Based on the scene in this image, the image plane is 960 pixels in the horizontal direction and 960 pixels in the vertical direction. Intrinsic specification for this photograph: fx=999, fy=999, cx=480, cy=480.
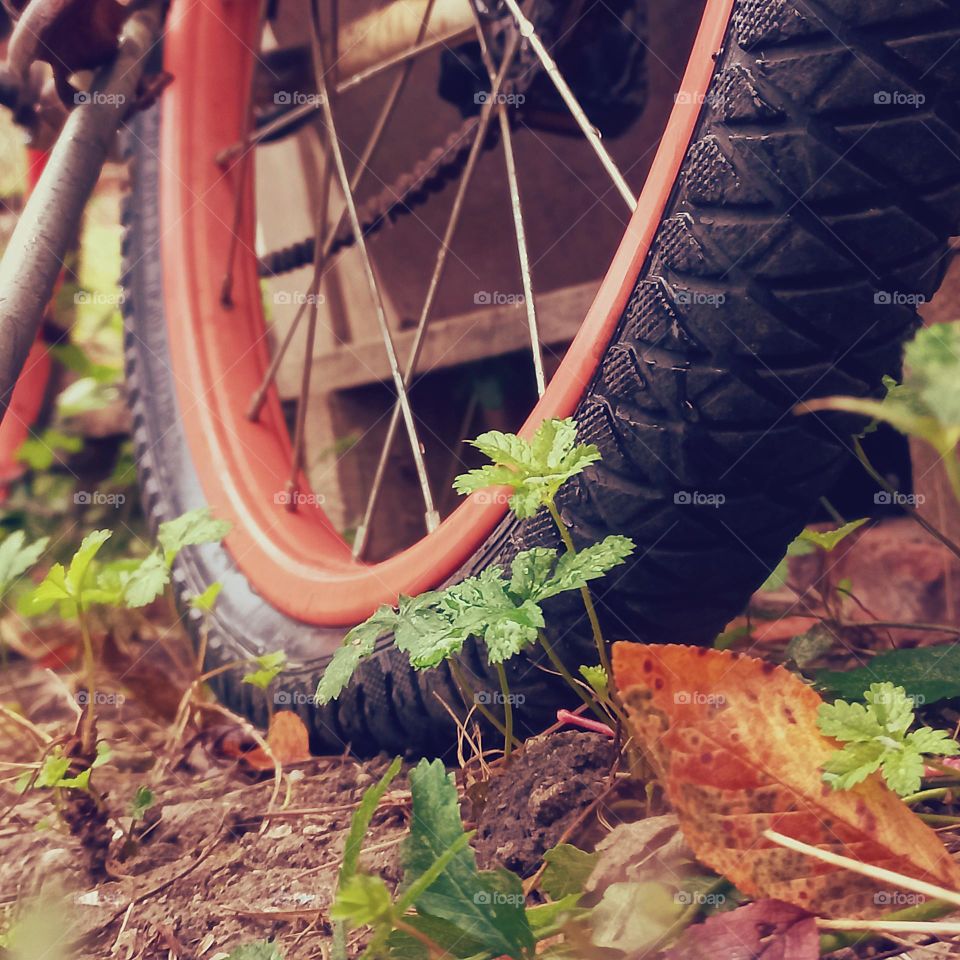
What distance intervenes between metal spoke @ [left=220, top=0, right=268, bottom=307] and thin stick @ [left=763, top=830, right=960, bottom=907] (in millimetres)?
1252

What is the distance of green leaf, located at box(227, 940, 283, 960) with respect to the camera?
1.97 ft

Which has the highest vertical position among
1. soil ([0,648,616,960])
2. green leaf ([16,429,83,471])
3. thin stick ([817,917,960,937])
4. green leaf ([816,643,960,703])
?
green leaf ([16,429,83,471])

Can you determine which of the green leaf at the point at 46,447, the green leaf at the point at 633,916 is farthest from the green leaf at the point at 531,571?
the green leaf at the point at 46,447

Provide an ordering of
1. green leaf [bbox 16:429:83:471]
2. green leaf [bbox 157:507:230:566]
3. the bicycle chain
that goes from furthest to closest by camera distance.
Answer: green leaf [bbox 16:429:83:471]
the bicycle chain
green leaf [bbox 157:507:230:566]

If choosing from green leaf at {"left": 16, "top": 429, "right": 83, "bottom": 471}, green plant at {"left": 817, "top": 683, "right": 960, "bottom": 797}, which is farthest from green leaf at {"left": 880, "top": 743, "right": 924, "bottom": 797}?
green leaf at {"left": 16, "top": 429, "right": 83, "bottom": 471}

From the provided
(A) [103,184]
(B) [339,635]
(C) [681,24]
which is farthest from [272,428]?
(A) [103,184]

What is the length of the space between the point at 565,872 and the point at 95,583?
618mm

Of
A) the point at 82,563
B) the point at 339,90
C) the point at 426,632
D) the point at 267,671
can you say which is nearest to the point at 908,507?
the point at 426,632

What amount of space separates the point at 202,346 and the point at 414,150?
697 mm

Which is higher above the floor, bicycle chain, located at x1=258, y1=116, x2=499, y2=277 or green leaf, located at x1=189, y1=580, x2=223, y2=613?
bicycle chain, located at x1=258, y1=116, x2=499, y2=277

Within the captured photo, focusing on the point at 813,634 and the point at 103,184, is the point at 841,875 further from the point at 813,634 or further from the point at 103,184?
the point at 103,184

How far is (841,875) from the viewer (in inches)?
24.2

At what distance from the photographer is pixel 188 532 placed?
1147 mm

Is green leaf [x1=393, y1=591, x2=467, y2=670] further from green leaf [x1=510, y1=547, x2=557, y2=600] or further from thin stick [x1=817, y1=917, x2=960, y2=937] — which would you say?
thin stick [x1=817, y1=917, x2=960, y2=937]
